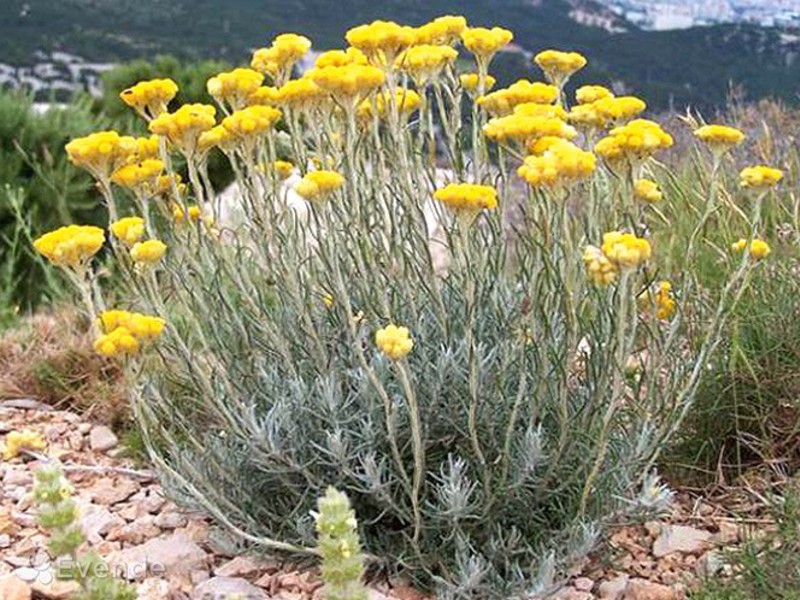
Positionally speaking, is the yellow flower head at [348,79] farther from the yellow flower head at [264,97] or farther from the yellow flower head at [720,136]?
the yellow flower head at [720,136]

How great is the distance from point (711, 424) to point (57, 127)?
244 inches

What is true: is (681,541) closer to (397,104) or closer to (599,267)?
(599,267)

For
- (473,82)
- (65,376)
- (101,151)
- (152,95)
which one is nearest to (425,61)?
(473,82)

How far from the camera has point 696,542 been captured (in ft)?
9.34

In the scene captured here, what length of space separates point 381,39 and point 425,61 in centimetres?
16

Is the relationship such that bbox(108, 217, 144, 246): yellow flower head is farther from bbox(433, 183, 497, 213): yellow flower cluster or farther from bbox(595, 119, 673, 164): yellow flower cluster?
bbox(595, 119, 673, 164): yellow flower cluster

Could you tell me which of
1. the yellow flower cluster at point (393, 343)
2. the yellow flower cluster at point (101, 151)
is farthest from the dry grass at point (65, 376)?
the yellow flower cluster at point (393, 343)

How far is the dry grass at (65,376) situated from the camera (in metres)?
3.75

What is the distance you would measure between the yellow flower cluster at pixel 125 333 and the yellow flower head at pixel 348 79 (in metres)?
0.67

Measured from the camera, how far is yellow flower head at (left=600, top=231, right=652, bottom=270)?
210cm

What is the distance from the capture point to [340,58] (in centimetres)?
267

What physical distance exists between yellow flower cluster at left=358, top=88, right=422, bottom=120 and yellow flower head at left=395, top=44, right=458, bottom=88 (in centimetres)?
10

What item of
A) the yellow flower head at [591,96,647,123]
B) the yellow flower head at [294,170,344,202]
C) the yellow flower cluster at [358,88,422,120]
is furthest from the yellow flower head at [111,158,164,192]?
the yellow flower head at [591,96,647,123]

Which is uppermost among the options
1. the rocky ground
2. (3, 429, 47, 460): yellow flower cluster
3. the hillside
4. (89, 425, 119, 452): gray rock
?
(3, 429, 47, 460): yellow flower cluster
